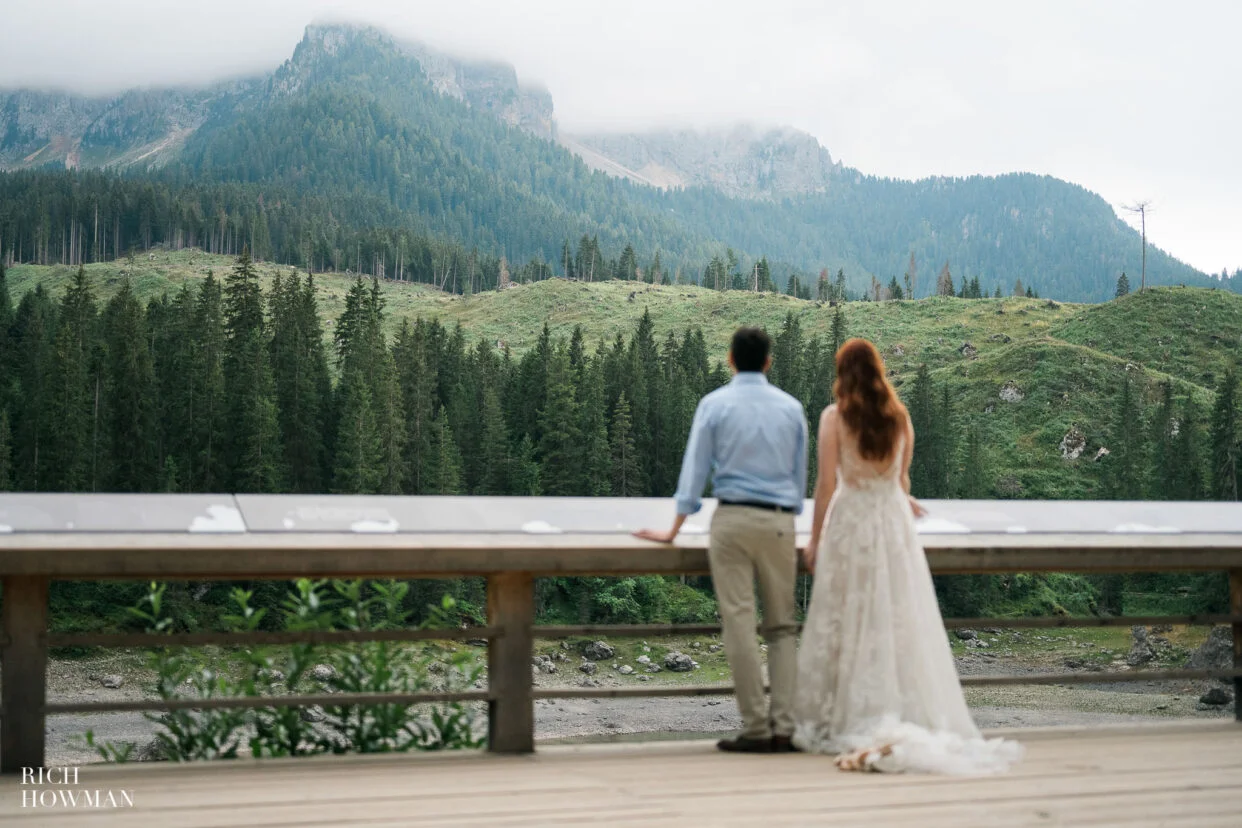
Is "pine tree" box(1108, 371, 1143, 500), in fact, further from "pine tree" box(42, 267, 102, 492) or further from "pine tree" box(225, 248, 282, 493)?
"pine tree" box(42, 267, 102, 492)

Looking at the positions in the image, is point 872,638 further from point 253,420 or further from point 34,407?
point 34,407

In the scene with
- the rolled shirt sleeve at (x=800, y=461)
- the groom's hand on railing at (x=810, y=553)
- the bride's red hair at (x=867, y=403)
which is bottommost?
the groom's hand on railing at (x=810, y=553)

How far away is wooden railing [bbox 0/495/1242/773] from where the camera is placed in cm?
478

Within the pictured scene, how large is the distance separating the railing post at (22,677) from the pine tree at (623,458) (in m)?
67.7

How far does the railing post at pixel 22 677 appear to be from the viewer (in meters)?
4.77

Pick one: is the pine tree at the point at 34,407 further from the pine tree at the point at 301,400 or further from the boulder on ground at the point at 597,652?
the boulder on ground at the point at 597,652

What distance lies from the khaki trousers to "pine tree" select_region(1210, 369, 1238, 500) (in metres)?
74.5

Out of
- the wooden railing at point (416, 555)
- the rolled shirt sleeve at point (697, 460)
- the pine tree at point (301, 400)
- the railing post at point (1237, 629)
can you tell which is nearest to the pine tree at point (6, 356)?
the pine tree at point (301, 400)

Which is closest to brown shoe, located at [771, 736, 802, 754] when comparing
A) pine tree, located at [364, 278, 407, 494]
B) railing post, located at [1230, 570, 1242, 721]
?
railing post, located at [1230, 570, 1242, 721]

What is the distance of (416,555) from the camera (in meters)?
5.00

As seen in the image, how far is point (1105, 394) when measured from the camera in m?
90.6

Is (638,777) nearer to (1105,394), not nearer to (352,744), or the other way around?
(352,744)

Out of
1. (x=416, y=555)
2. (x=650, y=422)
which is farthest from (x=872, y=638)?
(x=650, y=422)

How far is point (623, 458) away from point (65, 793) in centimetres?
6961
